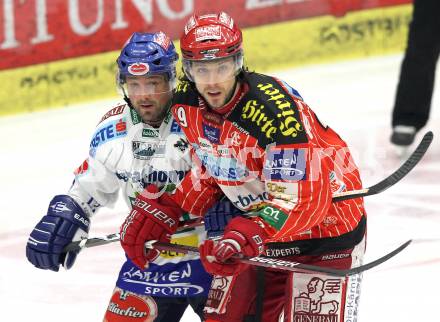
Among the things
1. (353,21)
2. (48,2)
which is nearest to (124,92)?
(48,2)

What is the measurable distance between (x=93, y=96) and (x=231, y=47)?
4.17m

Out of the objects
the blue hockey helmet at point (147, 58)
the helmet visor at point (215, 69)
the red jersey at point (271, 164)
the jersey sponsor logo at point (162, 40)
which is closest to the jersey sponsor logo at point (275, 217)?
the red jersey at point (271, 164)

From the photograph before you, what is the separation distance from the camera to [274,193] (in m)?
3.89

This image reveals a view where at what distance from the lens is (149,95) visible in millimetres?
4191

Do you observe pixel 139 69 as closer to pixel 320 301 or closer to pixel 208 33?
pixel 208 33

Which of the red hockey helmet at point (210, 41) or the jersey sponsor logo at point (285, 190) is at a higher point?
the red hockey helmet at point (210, 41)

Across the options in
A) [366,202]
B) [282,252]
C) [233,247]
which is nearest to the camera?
[233,247]

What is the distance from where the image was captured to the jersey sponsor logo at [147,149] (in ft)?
14.1

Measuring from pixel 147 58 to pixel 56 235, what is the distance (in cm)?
69

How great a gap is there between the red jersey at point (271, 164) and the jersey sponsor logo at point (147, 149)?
0.12 m

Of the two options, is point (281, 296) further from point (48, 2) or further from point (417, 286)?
point (48, 2)

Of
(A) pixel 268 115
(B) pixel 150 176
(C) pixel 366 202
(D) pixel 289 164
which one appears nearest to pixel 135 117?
(B) pixel 150 176

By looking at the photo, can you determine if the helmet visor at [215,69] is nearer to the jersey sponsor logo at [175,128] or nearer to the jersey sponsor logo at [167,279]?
the jersey sponsor logo at [175,128]

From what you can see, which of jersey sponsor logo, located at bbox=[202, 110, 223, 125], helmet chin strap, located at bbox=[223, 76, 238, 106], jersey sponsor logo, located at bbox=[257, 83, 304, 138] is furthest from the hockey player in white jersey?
jersey sponsor logo, located at bbox=[257, 83, 304, 138]
